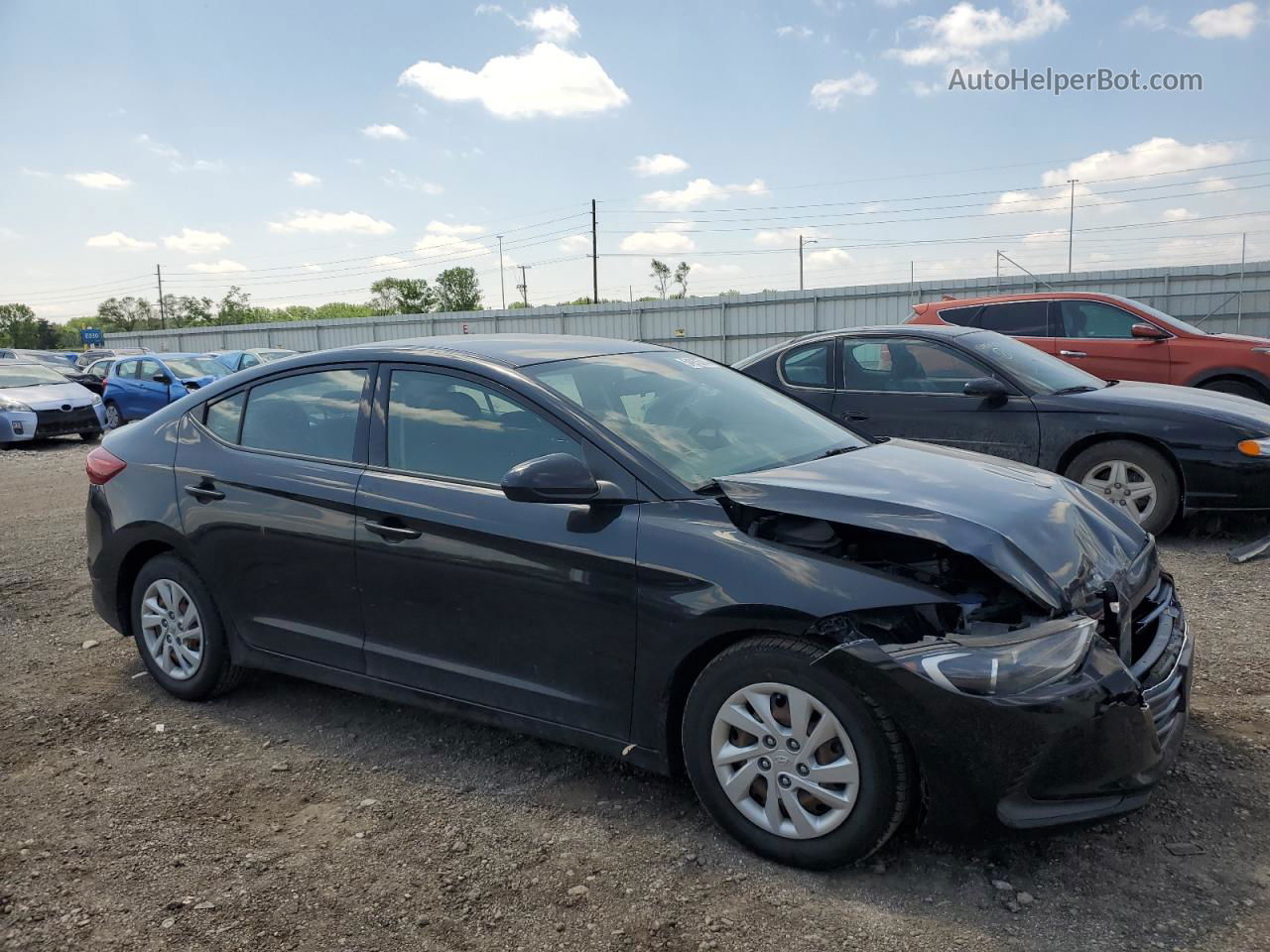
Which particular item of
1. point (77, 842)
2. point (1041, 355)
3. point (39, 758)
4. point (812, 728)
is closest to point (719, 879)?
point (812, 728)

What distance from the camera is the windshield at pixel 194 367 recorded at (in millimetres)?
18875

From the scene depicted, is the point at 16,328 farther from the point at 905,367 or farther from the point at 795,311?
the point at 905,367

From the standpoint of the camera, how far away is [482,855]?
2881 millimetres

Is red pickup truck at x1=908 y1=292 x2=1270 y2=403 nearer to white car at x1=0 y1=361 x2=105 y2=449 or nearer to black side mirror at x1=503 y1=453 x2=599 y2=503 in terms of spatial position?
black side mirror at x1=503 y1=453 x2=599 y2=503

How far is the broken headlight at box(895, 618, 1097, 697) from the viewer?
2428 millimetres

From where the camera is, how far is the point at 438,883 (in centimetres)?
274

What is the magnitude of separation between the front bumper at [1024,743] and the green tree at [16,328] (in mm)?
110831

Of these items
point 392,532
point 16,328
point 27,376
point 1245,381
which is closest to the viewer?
point 392,532

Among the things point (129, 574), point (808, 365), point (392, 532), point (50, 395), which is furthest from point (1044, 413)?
point (50, 395)

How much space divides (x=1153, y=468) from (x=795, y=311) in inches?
868

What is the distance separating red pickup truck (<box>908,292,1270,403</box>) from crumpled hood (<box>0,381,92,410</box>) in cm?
1334

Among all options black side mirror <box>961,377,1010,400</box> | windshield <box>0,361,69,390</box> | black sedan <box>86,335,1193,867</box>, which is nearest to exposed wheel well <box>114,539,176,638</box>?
black sedan <box>86,335,1193,867</box>

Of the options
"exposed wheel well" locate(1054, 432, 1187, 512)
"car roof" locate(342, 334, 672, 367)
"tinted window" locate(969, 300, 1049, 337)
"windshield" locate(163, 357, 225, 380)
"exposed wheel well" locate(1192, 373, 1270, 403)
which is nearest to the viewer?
"car roof" locate(342, 334, 672, 367)

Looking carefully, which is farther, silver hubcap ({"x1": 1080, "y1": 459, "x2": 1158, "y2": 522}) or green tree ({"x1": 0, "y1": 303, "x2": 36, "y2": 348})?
green tree ({"x1": 0, "y1": 303, "x2": 36, "y2": 348})
